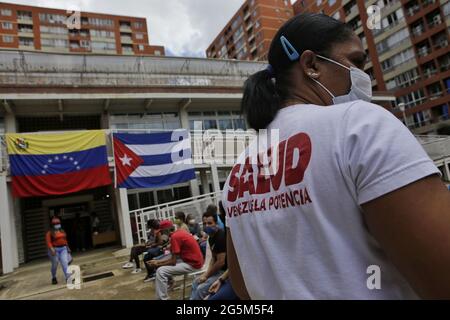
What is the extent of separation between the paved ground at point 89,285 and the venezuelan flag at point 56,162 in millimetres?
2552

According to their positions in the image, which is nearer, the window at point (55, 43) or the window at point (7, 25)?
the window at point (7, 25)

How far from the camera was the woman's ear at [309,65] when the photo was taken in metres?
0.96

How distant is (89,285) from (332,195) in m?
8.09

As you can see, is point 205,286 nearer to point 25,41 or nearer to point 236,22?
point 25,41

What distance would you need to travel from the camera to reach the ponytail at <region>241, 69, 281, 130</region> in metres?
1.04

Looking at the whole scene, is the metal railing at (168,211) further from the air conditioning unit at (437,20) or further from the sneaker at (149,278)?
the air conditioning unit at (437,20)

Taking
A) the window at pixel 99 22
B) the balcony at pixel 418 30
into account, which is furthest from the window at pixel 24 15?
the balcony at pixel 418 30

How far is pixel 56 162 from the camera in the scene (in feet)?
36.0

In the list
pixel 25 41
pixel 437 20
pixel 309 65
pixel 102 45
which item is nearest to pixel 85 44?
pixel 102 45

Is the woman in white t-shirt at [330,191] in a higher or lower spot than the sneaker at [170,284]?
higher

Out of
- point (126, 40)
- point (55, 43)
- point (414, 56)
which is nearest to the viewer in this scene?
point (414, 56)
